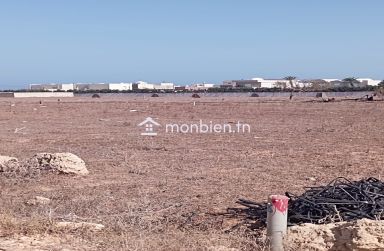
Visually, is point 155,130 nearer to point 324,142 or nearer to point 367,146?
point 324,142

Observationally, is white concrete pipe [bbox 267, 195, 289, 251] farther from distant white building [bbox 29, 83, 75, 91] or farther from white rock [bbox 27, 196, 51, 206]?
distant white building [bbox 29, 83, 75, 91]

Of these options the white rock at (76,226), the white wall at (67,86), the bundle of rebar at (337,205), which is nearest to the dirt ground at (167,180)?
the white rock at (76,226)

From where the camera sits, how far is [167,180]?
35.0 ft

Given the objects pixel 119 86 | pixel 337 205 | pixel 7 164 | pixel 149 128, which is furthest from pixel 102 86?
pixel 337 205

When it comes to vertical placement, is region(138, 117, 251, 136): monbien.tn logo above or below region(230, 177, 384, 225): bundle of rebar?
below

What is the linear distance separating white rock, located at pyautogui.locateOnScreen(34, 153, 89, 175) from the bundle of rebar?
15.3 ft

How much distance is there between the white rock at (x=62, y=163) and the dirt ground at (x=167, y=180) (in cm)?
30

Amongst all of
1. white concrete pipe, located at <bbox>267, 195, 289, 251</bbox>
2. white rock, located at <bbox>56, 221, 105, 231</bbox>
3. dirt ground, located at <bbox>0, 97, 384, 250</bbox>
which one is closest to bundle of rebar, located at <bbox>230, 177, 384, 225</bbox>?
dirt ground, located at <bbox>0, 97, 384, 250</bbox>

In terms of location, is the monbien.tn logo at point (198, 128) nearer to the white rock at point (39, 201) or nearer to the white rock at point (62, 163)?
the white rock at point (62, 163)

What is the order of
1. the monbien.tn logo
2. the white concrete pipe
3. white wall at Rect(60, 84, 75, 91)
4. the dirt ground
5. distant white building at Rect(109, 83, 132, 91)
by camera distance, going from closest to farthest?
the white concrete pipe < the dirt ground < the monbien.tn logo < distant white building at Rect(109, 83, 132, 91) < white wall at Rect(60, 84, 75, 91)

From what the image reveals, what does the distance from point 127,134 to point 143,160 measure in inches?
262

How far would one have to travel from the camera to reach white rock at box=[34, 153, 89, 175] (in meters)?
11.0

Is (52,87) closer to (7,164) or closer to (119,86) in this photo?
(119,86)

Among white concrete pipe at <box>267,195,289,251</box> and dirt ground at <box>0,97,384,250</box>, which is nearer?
white concrete pipe at <box>267,195,289,251</box>
